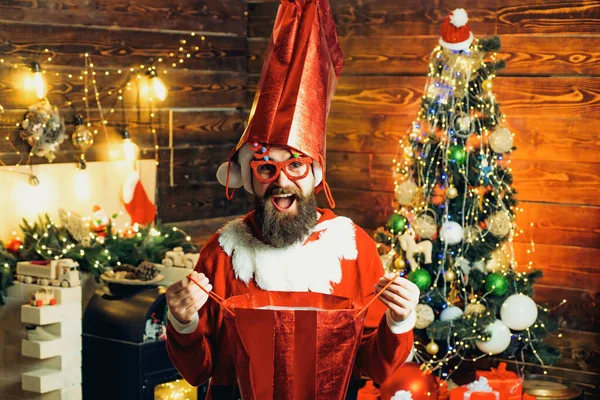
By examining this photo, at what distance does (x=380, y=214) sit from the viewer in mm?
5168

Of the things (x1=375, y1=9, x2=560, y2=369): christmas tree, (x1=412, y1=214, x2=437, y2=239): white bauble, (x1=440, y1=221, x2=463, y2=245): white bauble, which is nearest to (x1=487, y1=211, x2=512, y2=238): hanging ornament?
(x1=375, y1=9, x2=560, y2=369): christmas tree

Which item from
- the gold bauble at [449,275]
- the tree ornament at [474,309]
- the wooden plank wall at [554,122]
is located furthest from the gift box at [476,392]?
the wooden plank wall at [554,122]

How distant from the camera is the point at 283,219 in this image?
2.26 m

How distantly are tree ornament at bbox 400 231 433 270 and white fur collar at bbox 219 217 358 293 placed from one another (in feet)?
5.72

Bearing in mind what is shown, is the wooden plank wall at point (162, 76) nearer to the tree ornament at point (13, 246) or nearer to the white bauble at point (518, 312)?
the tree ornament at point (13, 246)

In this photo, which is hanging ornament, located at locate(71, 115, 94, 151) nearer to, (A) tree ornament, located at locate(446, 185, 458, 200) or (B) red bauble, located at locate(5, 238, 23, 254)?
(B) red bauble, located at locate(5, 238, 23, 254)

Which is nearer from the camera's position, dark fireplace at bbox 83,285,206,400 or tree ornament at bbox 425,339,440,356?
dark fireplace at bbox 83,285,206,400

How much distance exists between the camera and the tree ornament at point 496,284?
4.06 meters

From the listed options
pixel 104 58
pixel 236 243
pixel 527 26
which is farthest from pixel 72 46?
pixel 236 243

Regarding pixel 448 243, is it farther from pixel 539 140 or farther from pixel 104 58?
pixel 104 58

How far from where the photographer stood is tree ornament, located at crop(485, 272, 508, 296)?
13.3 ft

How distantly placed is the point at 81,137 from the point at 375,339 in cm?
261

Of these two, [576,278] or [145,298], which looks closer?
[145,298]

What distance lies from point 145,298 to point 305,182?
1.79m
